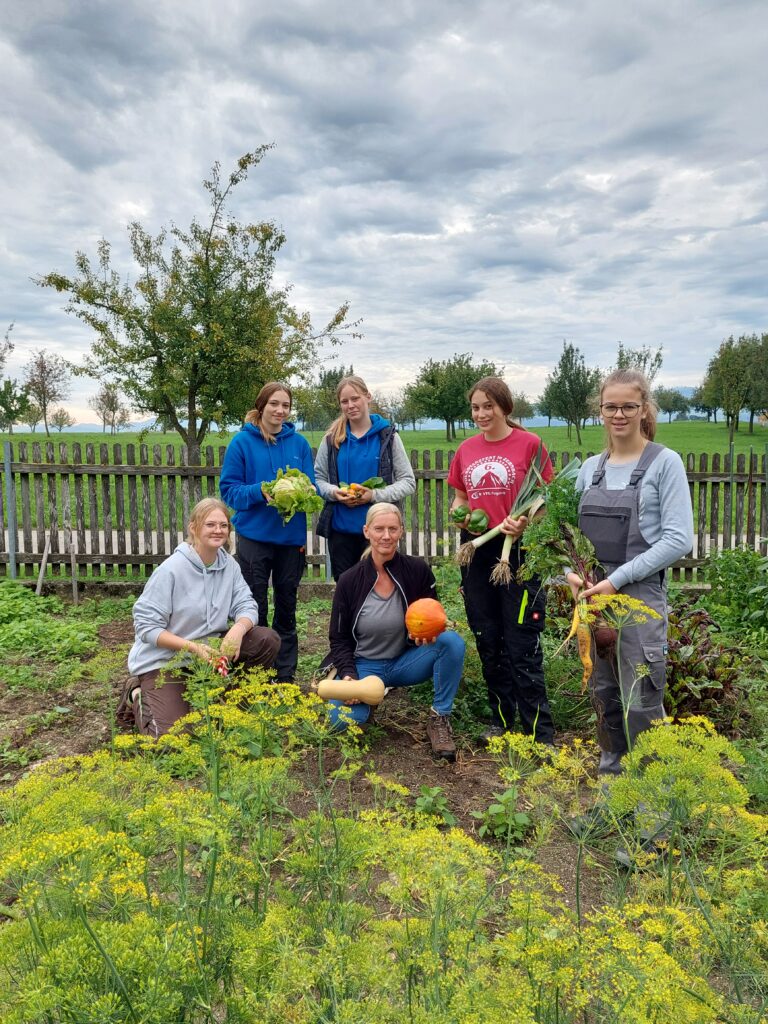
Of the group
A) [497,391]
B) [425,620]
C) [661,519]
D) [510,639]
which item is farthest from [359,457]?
[661,519]

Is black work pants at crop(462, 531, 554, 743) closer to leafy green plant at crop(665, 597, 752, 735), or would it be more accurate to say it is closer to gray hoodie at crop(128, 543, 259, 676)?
leafy green plant at crop(665, 597, 752, 735)

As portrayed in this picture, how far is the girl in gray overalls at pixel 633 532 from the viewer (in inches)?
120

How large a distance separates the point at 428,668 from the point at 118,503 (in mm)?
6368

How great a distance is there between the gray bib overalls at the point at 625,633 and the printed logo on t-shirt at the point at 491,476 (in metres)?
0.95

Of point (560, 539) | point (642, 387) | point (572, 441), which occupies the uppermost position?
point (572, 441)

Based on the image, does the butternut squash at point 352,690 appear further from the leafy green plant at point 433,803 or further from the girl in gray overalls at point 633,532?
the girl in gray overalls at point 633,532

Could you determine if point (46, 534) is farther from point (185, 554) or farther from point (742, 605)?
point (742, 605)

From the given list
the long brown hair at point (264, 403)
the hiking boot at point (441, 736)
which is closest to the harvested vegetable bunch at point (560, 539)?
the hiking boot at point (441, 736)

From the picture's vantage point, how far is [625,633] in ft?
10.3

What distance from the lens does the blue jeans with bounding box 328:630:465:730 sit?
432cm

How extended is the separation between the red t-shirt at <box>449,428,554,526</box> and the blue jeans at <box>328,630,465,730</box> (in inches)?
33.8

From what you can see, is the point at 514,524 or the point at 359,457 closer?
the point at 514,524

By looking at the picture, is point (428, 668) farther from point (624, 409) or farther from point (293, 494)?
point (624, 409)

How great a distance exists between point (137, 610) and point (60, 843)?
10.0 ft
